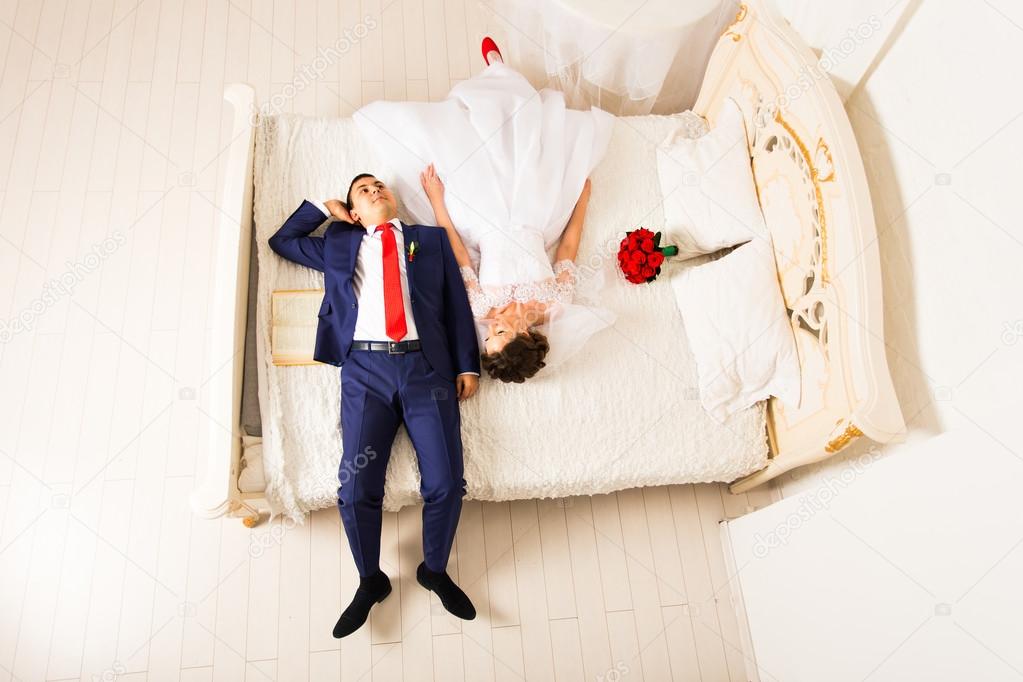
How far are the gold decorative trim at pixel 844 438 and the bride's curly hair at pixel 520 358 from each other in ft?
2.84

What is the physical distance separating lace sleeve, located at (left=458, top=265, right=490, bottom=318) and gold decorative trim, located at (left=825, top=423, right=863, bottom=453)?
112 centimetres

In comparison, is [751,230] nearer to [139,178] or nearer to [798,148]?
[798,148]

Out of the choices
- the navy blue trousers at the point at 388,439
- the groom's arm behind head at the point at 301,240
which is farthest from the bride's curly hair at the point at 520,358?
the groom's arm behind head at the point at 301,240

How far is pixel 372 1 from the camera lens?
331 cm

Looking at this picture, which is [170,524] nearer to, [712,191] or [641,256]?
[641,256]

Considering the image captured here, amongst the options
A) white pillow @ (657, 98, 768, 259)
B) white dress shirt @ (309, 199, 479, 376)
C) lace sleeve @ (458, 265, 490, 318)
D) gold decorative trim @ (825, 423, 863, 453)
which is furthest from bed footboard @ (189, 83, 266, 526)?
gold decorative trim @ (825, 423, 863, 453)

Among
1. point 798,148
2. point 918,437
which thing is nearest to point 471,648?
point 918,437

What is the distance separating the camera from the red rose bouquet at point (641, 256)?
233 centimetres

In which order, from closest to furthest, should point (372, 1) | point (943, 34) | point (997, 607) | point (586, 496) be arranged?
point (997, 607) < point (943, 34) < point (586, 496) < point (372, 1)

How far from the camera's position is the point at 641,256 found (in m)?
2.33

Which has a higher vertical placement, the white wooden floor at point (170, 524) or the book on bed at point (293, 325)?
the book on bed at point (293, 325)

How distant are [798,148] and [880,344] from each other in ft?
2.29

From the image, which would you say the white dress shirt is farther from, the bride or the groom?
the bride

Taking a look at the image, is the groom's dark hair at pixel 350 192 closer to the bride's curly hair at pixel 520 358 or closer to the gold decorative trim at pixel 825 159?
the bride's curly hair at pixel 520 358
